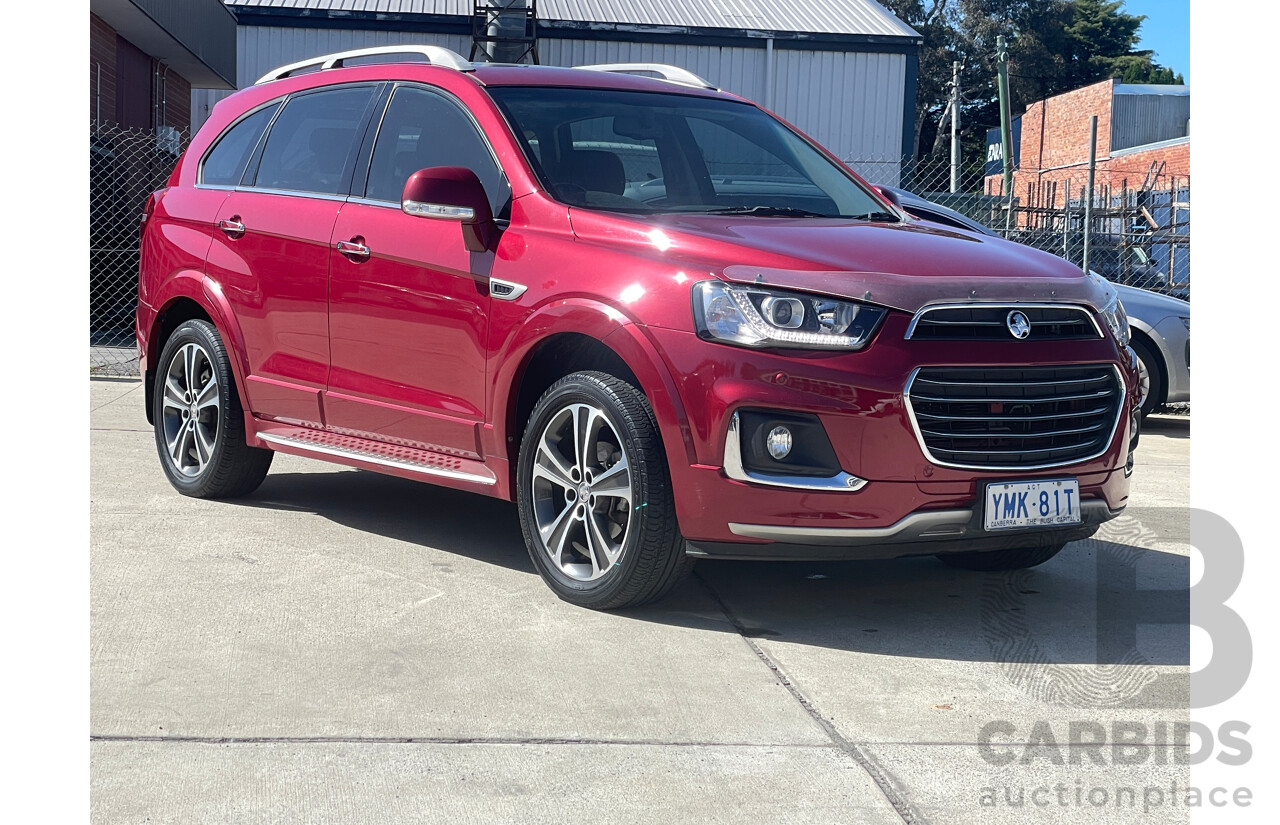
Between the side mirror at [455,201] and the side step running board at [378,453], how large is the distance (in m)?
0.81

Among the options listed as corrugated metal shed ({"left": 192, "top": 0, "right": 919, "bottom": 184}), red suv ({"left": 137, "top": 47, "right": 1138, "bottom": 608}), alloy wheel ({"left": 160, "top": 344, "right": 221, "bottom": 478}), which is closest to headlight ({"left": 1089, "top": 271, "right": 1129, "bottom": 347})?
red suv ({"left": 137, "top": 47, "right": 1138, "bottom": 608})

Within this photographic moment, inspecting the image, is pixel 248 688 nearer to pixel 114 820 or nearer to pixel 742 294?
pixel 114 820

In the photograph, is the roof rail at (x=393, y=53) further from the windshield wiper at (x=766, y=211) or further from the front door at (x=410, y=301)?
the windshield wiper at (x=766, y=211)

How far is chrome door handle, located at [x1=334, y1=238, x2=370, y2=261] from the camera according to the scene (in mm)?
5468

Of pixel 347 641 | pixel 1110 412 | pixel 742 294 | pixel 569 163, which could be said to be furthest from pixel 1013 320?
pixel 347 641

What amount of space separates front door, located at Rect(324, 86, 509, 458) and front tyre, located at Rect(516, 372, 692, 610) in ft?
1.24

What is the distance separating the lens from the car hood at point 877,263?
4.36 m

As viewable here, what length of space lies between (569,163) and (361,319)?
1.03 meters

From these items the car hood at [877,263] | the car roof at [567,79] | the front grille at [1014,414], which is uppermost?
the car roof at [567,79]

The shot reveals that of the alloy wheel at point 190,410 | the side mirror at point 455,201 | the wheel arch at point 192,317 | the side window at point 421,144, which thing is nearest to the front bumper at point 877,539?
the side mirror at point 455,201

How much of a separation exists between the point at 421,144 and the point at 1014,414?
2571 millimetres

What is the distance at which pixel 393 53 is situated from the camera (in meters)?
6.22

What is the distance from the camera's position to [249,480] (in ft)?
21.3

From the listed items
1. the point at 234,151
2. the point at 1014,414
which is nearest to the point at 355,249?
the point at 234,151
